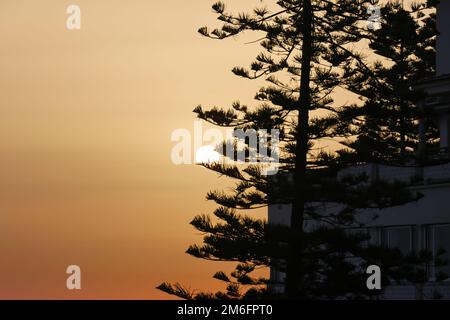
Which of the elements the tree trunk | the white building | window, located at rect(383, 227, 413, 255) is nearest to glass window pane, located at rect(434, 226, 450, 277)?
the white building

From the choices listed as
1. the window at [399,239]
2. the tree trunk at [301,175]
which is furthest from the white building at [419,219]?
the tree trunk at [301,175]

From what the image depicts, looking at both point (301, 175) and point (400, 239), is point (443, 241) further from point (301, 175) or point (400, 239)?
point (301, 175)

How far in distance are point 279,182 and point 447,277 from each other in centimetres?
433

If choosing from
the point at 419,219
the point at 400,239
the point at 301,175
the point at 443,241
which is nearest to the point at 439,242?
the point at 443,241

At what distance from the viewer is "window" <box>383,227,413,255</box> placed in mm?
28141

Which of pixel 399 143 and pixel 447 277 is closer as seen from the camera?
pixel 447 277

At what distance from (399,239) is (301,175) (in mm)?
3391

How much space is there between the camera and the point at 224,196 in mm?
27453

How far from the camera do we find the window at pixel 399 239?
92.3ft

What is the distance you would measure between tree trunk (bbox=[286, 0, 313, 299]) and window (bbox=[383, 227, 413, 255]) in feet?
9.54

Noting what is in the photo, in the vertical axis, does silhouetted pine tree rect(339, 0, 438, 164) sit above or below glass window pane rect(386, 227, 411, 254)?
above

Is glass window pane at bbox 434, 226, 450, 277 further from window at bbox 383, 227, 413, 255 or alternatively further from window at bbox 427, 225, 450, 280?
window at bbox 383, 227, 413, 255
